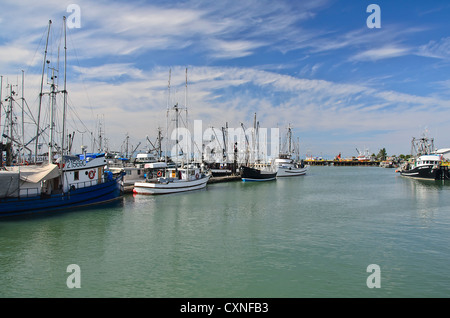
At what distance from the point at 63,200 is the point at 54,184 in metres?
2.54

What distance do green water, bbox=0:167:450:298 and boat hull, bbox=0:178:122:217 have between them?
1383 millimetres

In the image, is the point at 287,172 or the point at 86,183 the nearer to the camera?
the point at 86,183

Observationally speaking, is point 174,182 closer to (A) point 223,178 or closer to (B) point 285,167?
(A) point 223,178

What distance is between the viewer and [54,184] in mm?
34500

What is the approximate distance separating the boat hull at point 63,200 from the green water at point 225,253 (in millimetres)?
1383

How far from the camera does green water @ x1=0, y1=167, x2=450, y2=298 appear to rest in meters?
14.5

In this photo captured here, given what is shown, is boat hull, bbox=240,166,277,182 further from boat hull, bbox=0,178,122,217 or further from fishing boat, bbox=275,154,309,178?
boat hull, bbox=0,178,122,217

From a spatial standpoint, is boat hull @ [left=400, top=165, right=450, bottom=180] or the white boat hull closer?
boat hull @ [left=400, top=165, right=450, bottom=180]

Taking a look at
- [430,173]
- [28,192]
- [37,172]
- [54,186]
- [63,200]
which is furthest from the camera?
[430,173]

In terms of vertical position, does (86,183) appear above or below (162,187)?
above

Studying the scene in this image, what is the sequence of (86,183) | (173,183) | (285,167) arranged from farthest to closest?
(285,167)
(173,183)
(86,183)

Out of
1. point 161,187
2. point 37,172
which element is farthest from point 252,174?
point 37,172

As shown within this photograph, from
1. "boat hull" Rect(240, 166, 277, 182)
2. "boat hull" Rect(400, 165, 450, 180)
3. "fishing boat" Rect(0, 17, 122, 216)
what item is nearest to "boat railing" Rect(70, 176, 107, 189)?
"fishing boat" Rect(0, 17, 122, 216)
